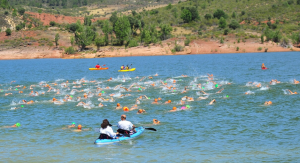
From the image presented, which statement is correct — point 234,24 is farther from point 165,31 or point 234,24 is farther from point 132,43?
point 132,43

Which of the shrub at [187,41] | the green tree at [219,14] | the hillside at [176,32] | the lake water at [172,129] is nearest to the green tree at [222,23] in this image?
the hillside at [176,32]

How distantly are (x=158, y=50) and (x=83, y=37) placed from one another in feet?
66.8

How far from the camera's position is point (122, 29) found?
10475cm

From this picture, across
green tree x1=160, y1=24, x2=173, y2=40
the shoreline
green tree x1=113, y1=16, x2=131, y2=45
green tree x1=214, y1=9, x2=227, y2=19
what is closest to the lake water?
the shoreline

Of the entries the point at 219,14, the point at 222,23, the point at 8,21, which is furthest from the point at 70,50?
the point at 219,14

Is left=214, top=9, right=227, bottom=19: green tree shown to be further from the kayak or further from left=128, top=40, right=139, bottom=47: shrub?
the kayak

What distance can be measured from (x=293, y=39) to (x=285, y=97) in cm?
6799

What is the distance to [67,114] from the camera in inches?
1080

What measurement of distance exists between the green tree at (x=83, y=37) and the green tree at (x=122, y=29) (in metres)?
7.20

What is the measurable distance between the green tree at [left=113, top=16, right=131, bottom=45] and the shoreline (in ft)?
12.5

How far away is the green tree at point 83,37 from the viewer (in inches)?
4016

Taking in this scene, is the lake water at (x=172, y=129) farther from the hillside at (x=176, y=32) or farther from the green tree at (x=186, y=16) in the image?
the green tree at (x=186, y=16)

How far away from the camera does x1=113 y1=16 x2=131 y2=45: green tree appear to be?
103m

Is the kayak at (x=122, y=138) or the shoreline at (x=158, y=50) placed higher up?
the kayak at (x=122, y=138)
